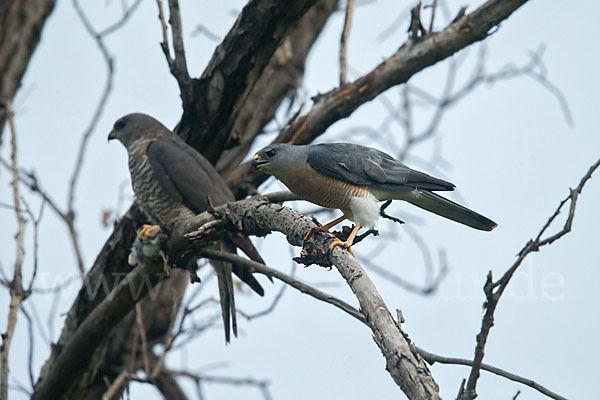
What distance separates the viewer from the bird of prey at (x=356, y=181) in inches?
149

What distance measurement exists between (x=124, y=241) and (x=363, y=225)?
1.93m

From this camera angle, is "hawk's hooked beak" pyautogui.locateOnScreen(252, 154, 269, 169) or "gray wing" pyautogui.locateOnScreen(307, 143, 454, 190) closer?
"gray wing" pyautogui.locateOnScreen(307, 143, 454, 190)

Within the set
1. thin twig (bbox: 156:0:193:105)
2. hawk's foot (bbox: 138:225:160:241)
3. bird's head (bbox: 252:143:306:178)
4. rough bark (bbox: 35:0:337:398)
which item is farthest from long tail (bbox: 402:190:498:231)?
rough bark (bbox: 35:0:337:398)

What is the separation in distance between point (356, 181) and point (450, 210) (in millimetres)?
546

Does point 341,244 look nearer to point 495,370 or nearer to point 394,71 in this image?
point 495,370

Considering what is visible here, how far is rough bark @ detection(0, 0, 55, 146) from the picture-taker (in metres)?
5.68

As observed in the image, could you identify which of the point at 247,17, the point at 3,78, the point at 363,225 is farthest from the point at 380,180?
the point at 3,78

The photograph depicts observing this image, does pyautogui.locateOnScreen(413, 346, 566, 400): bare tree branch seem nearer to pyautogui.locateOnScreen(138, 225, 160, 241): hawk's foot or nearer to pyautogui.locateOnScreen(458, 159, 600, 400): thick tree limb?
pyautogui.locateOnScreen(458, 159, 600, 400): thick tree limb

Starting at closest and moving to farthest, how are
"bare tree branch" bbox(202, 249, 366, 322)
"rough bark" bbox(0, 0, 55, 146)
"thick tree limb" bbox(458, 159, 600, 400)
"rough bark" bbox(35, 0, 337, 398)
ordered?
"thick tree limb" bbox(458, 159, 600, 400) → "bare tree branch" bbox(202, 249, 366, 322) → "rough bark" bbox(35, 0, 337, 398) → "rough bark" bbox(0, 0, 55, 146)

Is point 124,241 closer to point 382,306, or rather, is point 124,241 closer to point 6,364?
point 6,364

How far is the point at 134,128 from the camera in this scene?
19.4ft

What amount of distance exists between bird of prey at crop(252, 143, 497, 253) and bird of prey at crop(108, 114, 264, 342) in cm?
82

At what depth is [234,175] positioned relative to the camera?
5.38 metres

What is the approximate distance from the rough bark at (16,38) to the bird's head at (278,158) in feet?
8.62
